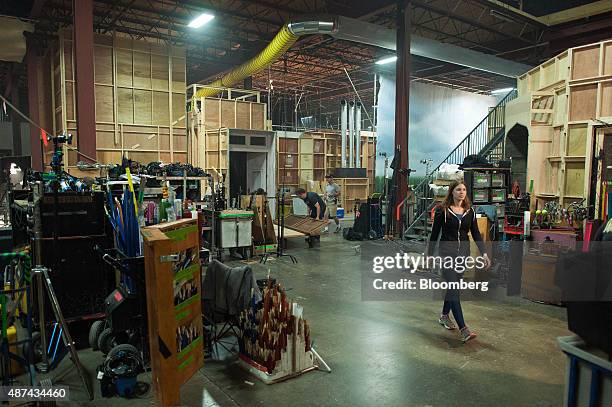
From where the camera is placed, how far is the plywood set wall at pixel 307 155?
17047mm

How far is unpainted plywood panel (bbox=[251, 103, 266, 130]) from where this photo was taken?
14630 millimetres

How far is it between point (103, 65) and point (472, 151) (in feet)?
40.1

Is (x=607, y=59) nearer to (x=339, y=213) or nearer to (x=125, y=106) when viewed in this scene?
(x=339, y=213)

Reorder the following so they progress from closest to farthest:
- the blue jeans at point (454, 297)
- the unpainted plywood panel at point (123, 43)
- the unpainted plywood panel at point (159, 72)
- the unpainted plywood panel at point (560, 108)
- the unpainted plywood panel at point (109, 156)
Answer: the blue jeans at point (454, 297) < the unpainted plywood panel at point (560, 108) < the unpainted plywood panel at point (109, 156) < the unpainted plywood panel at point (123, 43) < the unpainted plywood panel at point (159, 72)

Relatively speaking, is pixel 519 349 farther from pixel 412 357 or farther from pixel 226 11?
pixel 226 11

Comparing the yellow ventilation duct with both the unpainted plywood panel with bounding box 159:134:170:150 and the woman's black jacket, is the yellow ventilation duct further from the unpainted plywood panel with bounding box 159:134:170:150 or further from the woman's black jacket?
the woman's black jacket

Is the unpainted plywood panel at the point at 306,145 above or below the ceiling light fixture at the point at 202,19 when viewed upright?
below

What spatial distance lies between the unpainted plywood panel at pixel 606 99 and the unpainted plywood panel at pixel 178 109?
10302mm

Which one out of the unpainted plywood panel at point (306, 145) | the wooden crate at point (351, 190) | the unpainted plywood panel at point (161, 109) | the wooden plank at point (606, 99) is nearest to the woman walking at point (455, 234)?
the wooden plank at point (606, 99)

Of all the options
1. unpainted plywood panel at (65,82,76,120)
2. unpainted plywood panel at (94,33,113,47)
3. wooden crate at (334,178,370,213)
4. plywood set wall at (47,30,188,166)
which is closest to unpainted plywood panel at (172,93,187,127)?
plywood set wall at (47,30,188,166)

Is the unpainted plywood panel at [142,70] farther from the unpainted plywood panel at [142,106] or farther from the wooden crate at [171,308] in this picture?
the wooden crate at [171,308]

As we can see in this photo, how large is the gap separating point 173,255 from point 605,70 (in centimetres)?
851

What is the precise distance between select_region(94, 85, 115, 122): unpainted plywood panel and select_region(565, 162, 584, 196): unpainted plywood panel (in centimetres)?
1096

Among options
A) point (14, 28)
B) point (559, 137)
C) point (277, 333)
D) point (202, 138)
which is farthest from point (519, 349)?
point (14, 28)
